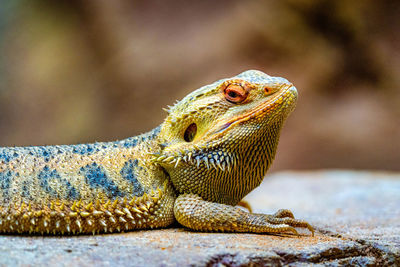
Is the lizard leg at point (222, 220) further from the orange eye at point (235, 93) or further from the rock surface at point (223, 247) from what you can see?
the orange eye at point (235, 93)

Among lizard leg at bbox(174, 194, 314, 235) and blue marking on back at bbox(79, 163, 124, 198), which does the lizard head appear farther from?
blue marking on back at bbox(79, 163, 124, 198)

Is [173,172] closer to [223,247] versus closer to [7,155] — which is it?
[223,247]

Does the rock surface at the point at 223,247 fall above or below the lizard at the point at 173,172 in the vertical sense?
below

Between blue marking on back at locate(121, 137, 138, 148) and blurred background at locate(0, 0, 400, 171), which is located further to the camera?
blurred background at locate(0, 0, 400, 171)

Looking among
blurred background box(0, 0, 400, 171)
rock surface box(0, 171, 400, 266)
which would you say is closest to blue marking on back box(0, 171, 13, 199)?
rock surface box(0, 171, 400, 266)

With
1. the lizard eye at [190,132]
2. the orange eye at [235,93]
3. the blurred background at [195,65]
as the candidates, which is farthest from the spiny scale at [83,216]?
the blurred background at [195,65]

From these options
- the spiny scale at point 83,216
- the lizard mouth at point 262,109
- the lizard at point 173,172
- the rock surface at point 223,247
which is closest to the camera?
the rock surface at point 223,247
